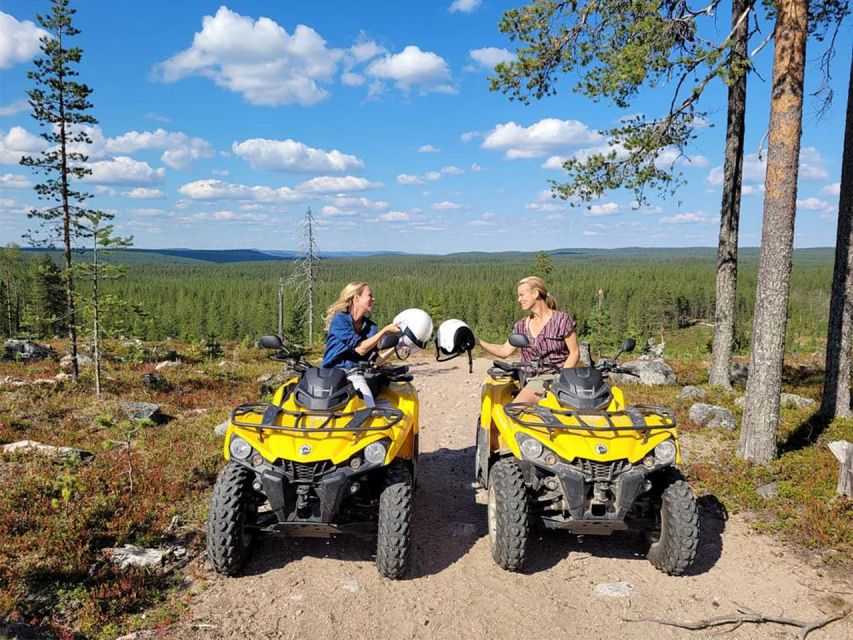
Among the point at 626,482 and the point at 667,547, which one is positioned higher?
the point at 626,482

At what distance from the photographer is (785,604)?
464cm

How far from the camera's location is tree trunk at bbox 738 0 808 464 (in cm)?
718

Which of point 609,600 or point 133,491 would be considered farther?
point 133,491

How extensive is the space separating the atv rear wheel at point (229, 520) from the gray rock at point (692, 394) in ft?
32.0

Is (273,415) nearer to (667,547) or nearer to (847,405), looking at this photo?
(667,547)

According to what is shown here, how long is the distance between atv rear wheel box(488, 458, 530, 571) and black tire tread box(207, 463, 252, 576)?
2.16 m

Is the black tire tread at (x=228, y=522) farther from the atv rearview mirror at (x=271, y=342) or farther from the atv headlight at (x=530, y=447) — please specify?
the atv headlight at (x=530, y=447)

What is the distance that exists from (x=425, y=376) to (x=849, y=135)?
11334 mm

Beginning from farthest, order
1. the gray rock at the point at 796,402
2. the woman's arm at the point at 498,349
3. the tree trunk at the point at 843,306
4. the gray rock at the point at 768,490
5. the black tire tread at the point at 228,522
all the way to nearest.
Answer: the gray rock at the point at 796,402
the tree trunk at the point at 843,306
the gray rock at the point at 768,490
the woman's arm at the point at 498,349
the black tire tread at the point at 228,522

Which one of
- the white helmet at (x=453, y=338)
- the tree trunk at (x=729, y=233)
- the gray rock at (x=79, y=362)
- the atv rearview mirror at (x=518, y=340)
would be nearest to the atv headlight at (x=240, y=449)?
the white helmet at (x=453, y=338)

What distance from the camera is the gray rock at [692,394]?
38.3ft

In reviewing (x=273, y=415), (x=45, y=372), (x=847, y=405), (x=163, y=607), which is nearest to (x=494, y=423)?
(x=273, y=415)

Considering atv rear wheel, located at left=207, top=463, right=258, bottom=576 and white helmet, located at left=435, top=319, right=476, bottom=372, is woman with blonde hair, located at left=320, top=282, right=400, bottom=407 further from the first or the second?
atv rear wheel, located at left=207, top=463, right=258, bottom=576

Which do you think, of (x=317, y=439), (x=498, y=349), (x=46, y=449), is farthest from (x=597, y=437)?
(x=46, y=449)
